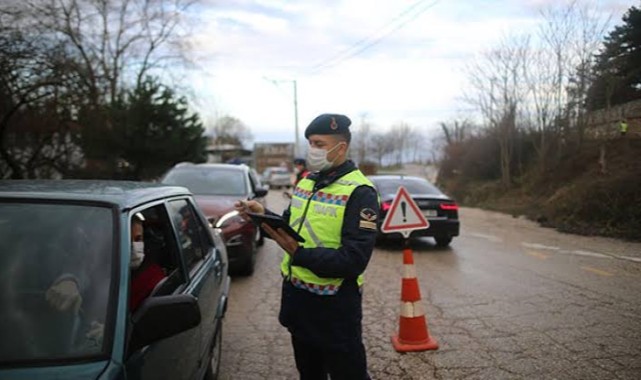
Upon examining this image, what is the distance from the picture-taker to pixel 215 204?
26.1 ft

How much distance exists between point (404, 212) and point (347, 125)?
2566 millimetres

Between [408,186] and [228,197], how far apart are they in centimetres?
438

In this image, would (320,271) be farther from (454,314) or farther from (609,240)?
(609,240)

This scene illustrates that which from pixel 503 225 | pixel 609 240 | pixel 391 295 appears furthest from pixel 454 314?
pixel 503 225

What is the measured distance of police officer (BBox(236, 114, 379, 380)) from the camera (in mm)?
2693

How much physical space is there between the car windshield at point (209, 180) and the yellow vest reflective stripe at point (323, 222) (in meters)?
6.09

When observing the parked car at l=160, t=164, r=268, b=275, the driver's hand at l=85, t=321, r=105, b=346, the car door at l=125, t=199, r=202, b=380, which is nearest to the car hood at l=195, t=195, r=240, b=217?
the parked car at l=160, t=164, r=268, b=275

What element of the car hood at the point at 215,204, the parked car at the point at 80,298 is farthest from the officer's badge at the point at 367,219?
the car hood at the point at 215,204

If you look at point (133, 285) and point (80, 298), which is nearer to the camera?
point (80, 298)

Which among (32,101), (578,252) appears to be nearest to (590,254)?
(578,252)

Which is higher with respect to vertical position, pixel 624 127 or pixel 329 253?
pixel 624 127

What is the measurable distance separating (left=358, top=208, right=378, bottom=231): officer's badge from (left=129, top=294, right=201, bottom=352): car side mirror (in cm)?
91

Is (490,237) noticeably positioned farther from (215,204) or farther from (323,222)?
(323,222)

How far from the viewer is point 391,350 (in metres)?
4.80
